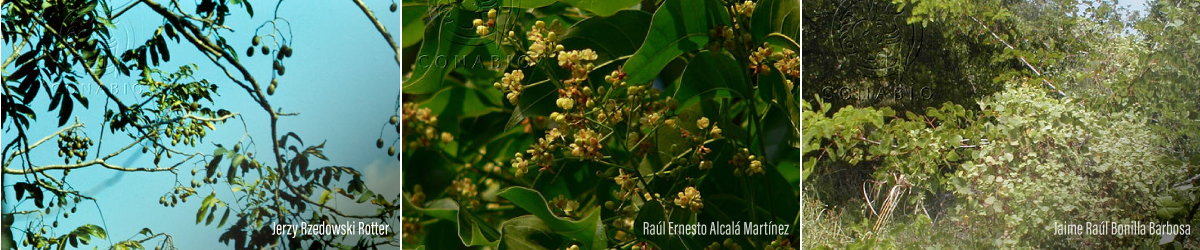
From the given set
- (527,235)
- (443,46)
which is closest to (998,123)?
(527,235)

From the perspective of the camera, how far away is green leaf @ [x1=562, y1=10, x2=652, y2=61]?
8.13 feet

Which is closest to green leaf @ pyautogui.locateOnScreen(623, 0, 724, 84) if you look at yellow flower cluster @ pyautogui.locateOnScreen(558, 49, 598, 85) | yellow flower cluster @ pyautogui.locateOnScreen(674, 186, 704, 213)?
yellow flower cluster @ pyautogui.locateOnScreen(558, 49, 598, 85)

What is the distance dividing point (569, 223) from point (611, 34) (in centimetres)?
58

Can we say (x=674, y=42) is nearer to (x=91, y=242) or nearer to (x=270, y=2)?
(x=270, y=2)

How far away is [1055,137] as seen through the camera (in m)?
2.49

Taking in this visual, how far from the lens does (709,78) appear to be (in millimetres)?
2533

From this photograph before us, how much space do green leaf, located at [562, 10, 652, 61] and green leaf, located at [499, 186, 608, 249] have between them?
0.47 meters

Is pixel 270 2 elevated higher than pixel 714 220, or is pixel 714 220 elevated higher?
pixel 270 2

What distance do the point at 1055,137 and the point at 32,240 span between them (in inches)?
123

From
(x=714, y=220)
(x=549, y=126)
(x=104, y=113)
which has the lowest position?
(x=714, y=220)

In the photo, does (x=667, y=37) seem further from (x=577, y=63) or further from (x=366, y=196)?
(x=366, y=196)

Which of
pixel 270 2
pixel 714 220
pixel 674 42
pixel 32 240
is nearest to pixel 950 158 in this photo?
pixel 714 220

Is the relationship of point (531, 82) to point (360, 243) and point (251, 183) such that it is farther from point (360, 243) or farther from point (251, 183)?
point (251, 183)

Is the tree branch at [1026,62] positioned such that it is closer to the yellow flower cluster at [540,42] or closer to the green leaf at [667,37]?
the green leaf at [667,37]
